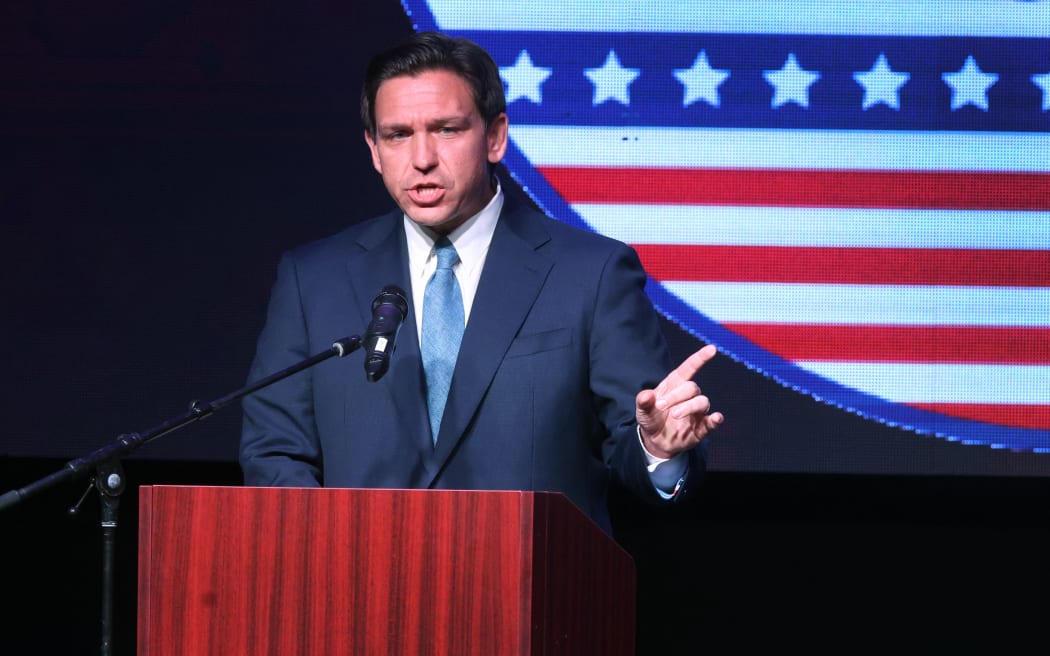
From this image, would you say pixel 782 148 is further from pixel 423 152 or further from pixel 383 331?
pixel 383 331

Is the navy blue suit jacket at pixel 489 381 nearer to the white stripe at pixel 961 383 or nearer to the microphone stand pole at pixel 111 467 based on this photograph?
the microphone stand pole at pixel 111 467

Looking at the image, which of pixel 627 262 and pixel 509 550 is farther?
pixel 627 262

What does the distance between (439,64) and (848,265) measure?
1222mm

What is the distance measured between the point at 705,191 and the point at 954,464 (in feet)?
2.67

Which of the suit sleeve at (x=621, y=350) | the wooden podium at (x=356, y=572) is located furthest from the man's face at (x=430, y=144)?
the wooden podium at (x=356, y=572)

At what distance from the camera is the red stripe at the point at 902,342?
291cm

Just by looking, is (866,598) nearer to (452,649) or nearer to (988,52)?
(988,52)

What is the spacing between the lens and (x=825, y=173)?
2980mm

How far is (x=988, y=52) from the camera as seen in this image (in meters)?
2.96

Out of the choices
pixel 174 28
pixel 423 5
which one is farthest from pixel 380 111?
pixel 174 28

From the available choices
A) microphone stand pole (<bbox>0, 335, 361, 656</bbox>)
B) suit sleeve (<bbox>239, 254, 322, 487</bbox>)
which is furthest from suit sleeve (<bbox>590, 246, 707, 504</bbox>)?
microphone stand pole (<bbox>0, 335, 361, 656</bbox>)

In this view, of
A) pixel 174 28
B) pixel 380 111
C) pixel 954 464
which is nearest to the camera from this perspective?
pixel 380 111

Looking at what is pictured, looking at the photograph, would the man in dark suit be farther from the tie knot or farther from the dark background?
the dark background

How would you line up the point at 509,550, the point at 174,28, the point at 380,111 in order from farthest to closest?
the point at 174,28 → the point at 380,111 → the point at 509,550
